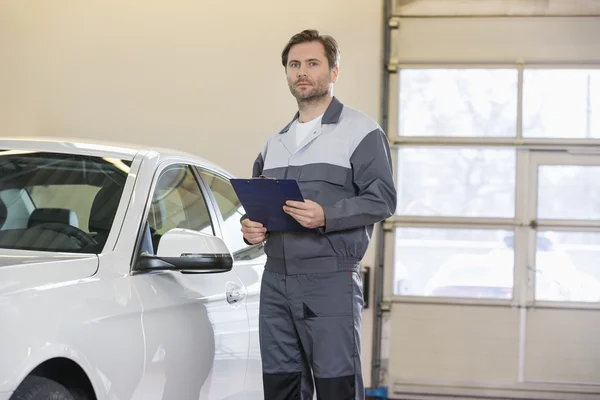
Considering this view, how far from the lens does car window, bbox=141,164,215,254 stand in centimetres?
340

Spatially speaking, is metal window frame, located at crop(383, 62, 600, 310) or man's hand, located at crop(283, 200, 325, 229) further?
metal window frame, located at crop(383, 62, 600, 310)

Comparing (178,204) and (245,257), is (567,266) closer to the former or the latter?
(245,257)

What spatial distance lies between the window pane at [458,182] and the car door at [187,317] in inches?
182

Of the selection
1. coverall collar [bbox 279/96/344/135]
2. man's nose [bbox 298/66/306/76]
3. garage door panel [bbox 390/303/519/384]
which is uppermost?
man's nose [bbox 298/66/306/76]

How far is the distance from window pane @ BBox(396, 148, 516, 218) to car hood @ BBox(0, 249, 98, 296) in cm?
561

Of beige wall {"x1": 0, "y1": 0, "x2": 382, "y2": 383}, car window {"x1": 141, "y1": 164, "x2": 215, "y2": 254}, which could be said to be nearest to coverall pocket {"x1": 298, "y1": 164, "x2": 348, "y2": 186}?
car window {"x1": 141, "y1": 164, "x2": 215, "y2": 254}

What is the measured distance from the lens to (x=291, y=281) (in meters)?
3.18

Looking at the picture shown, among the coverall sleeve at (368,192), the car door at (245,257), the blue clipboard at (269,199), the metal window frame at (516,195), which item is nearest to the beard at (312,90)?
the coverall sleeve at (368,192)

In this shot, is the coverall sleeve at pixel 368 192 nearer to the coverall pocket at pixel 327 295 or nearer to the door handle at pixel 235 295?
the coverall pocket at pixel 327 295

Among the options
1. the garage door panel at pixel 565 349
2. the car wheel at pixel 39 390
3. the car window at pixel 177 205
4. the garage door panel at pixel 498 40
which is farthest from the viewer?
the garage door panel at pixel 498 40

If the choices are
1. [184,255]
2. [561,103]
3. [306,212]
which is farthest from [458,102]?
[184,255]

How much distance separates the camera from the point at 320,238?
3.18 meters

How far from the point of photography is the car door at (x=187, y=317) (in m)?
3.03

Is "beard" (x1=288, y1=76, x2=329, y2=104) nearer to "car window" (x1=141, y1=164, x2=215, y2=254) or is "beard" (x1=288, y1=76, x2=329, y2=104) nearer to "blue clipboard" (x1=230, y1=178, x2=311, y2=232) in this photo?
"blue clipboard" (x1=230, y1=178, x2=311, y2=232)
